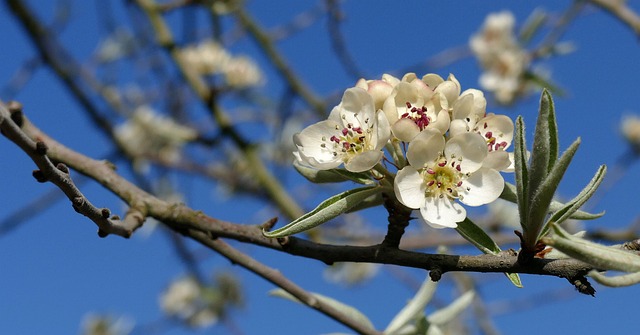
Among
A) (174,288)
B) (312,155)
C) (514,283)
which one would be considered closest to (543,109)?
(514,283)

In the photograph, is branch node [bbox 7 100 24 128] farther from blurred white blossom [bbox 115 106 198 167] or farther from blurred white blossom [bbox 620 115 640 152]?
blurred white blossom [bbox 620 115 640 152]

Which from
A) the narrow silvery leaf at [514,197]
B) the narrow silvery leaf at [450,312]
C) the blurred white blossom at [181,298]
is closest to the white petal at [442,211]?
the narrow silvery leaf at [514,197]

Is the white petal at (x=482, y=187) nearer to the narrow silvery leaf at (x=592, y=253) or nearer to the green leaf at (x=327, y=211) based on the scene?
the green leaf at (x=327, y=211)

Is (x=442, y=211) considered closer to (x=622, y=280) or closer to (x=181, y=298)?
(x=622, y=280)

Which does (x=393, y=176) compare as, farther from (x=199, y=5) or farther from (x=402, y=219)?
(x=199, y=5)

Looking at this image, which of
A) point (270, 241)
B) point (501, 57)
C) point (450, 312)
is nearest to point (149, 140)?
point (501, 57)

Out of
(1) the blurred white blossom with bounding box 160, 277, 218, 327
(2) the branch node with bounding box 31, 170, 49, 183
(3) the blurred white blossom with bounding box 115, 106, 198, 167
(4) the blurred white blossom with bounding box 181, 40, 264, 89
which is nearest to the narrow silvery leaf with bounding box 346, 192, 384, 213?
→ (2) the branch node with bounding box 31, 170, 49, 183
